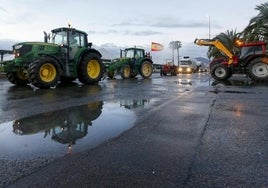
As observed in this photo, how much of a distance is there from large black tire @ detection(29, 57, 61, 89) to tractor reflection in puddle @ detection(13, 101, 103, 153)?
5.52m

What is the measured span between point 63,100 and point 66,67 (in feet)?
19.1

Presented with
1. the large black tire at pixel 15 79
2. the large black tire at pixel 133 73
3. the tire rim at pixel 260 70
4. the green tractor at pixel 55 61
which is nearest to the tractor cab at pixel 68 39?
the green tractor at pixel 55 61

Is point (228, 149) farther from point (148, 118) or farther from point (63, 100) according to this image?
point (63, 100)

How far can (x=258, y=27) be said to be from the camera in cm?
3206

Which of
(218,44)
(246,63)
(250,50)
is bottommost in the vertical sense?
(246,63)

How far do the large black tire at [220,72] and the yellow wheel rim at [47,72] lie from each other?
12073 millimetres

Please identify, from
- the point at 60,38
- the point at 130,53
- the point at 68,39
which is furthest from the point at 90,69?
the point at 130,53

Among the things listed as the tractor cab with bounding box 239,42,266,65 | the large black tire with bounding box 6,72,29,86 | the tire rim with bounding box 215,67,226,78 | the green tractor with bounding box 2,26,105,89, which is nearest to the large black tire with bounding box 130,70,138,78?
the tire rim with bounding box 215,67,226,78

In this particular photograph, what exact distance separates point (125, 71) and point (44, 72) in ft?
36.6

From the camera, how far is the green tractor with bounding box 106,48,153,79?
2477 centimetres

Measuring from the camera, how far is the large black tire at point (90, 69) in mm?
16469

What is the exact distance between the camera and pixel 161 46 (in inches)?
3469

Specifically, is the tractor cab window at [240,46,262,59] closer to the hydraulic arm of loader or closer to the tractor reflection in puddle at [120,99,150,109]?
the hydraulic arm of loader

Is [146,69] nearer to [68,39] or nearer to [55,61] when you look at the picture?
[68,39]
